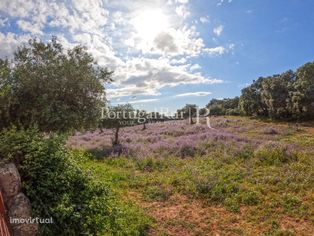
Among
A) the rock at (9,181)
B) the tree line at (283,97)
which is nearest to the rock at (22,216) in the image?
the rock at (9,181)

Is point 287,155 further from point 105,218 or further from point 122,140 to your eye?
point 122,140

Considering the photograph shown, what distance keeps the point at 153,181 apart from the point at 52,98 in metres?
6.75

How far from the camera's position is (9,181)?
6.33m

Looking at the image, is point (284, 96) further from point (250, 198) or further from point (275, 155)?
point (250, 198)

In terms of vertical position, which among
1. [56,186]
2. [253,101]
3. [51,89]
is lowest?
[56,186]

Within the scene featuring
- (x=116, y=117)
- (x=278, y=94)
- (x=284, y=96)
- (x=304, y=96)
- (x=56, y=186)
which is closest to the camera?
(x=56, y=186)

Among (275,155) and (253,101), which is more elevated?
(253,101)

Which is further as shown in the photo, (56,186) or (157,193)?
(157,193)

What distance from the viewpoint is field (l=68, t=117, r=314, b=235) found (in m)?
9.94

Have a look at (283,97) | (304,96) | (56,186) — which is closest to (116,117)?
(56,186)

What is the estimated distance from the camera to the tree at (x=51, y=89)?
37.9 feet

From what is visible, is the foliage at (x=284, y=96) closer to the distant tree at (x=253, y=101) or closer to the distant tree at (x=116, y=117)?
the distant tree at (x=253, y=101)

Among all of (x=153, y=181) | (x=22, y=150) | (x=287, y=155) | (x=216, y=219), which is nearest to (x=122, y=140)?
(x=153, y=181)

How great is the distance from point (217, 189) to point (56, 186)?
26.0 ft
